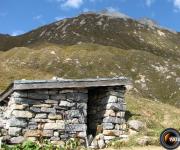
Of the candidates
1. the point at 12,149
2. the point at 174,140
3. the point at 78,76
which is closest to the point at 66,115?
the point at 12,149

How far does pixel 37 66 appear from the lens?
112m

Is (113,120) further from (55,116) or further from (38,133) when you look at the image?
(38,133)

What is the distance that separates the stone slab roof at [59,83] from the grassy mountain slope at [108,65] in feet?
258

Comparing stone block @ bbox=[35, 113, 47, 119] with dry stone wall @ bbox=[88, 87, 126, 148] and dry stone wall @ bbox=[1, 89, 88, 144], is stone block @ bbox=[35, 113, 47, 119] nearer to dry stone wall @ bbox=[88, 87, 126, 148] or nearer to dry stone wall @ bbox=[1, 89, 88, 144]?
dry stone wall @ bbox=[1, 89, 88, 144]

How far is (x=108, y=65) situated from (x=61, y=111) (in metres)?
93.0

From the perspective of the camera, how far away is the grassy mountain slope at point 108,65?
355 feet

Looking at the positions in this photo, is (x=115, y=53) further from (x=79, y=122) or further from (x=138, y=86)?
(x=79, y=122)

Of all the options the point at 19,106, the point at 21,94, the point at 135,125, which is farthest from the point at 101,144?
the point at 21,94

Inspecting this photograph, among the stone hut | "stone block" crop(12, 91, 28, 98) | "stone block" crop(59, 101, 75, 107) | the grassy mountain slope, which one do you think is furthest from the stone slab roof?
the grassy mountain slope

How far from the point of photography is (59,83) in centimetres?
2197

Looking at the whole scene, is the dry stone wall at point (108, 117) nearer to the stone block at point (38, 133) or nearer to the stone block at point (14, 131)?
the stone block at point (38, 133)

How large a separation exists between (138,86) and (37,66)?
2549 centimetres

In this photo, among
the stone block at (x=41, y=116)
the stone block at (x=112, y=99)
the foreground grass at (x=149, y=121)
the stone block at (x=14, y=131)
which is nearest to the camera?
the stone block at (x=14, y=131)

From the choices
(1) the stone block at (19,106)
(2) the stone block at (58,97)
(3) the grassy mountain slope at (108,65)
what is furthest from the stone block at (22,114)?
(3) the grassy mountain slope at (108,65)
